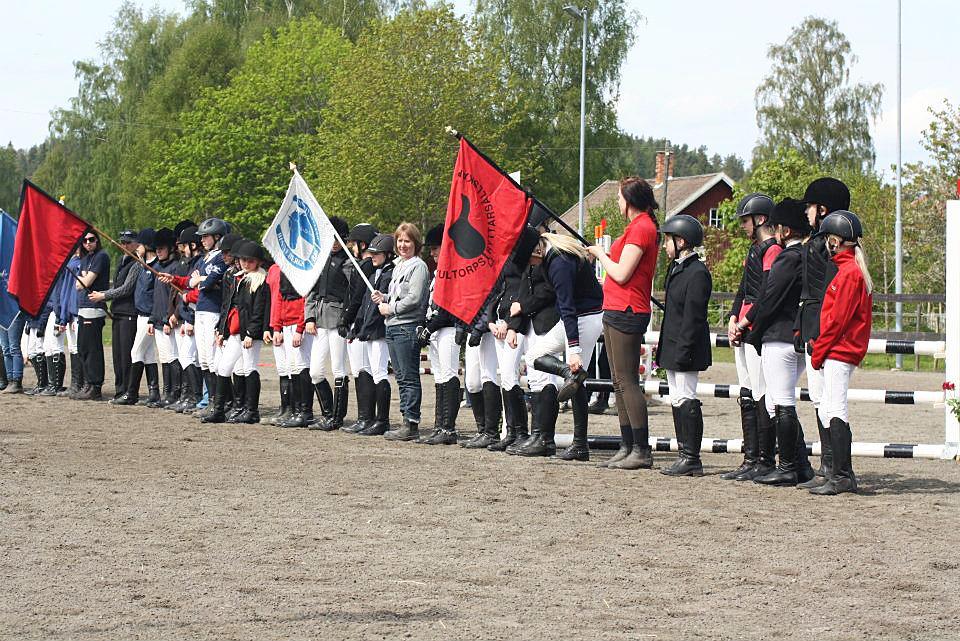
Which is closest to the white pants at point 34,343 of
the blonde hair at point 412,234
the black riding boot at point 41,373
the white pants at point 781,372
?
the black riding boot at point 41,373

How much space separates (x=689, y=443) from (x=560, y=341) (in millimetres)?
1560

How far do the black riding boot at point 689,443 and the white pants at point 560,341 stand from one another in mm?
1249

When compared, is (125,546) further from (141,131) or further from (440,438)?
(141,131)

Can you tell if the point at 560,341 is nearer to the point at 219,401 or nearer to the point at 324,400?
the point at 324,400

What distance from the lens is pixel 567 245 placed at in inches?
420

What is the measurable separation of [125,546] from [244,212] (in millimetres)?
46110

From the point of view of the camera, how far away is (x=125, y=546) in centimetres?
682

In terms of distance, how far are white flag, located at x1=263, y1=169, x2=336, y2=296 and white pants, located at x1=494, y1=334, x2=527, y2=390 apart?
239 cm

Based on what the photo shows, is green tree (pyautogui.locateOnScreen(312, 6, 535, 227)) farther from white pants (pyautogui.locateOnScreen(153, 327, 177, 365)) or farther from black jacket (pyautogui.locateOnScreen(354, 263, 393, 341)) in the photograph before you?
black jacket (pyautogui.locateOnScreen(354, 263, 393, 341))

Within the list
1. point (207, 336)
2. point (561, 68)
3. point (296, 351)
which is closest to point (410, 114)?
point (561, 68)

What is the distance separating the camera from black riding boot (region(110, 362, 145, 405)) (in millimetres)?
15617

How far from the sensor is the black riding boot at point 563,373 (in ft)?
32.7

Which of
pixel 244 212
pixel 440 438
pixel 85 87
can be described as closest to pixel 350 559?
pixel 440 438

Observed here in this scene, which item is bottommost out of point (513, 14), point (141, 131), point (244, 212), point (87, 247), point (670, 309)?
point (670, 309)
